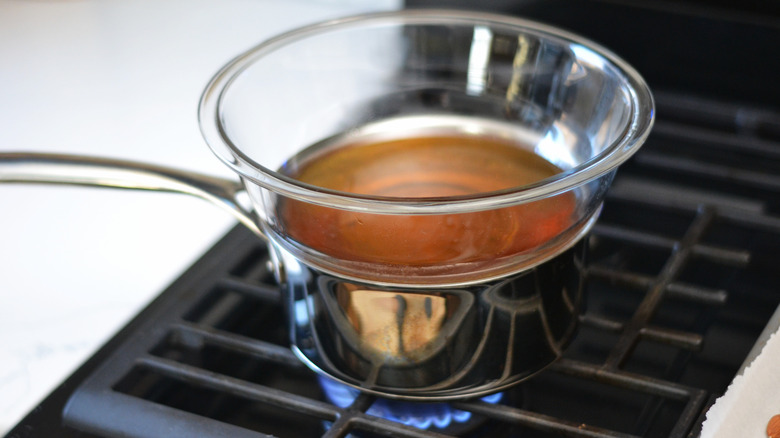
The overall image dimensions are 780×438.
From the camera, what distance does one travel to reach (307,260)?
39 centimetres

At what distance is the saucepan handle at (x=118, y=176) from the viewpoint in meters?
0.44

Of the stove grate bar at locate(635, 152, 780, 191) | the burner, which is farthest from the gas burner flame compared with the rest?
the stove grate bar at locate(635, 152, 780, 191)

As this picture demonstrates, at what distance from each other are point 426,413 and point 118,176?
0.22m

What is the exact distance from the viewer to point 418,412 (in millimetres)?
427

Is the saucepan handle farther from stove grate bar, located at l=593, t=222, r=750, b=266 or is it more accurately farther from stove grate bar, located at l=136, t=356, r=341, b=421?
stove grate bar, located at l=593, t=222, r=750, b=266

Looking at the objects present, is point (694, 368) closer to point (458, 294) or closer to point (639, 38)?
point (458, 294)

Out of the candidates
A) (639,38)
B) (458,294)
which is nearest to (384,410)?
(458,294)

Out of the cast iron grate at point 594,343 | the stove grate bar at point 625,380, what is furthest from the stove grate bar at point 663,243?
the stove grate bar at point 625,380

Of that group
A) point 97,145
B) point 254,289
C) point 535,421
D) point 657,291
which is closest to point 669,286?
point 657,291

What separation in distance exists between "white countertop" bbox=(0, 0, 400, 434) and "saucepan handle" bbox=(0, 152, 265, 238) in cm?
11

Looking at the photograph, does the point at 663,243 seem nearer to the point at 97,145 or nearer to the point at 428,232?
the point at 428,232

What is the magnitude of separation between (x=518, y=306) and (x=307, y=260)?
11 centimetres

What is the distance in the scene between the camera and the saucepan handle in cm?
44

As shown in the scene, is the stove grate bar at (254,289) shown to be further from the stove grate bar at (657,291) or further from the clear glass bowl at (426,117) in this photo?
the stove grate bar at (657,291)
